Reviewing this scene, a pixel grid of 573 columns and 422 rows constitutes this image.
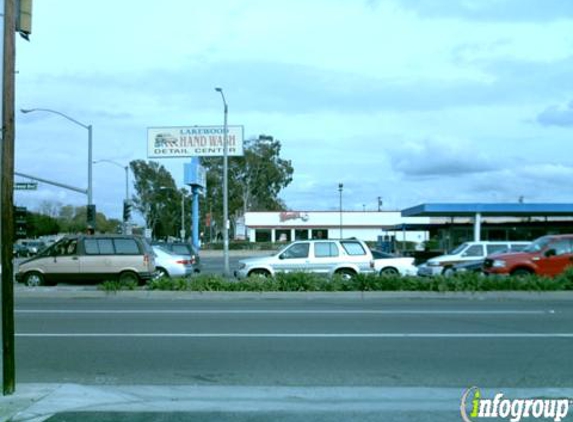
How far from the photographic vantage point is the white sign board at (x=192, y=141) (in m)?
44.1

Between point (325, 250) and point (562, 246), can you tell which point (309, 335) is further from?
point (562, 246)

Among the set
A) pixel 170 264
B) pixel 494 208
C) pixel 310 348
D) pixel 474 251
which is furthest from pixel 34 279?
pixel 494 208

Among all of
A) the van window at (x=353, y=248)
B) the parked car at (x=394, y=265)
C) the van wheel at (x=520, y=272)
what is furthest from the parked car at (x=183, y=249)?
the van wheel at (x=520, y=272)

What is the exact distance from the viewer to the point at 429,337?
1116 centimetres

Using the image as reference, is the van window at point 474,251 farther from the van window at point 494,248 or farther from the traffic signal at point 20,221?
the traffic signal at point 20,221

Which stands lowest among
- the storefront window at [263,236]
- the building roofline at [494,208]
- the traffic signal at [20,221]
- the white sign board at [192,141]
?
the traffic signal at [20,221]

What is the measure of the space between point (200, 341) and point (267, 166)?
235 feet

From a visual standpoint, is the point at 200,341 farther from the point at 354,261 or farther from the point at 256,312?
the point at 354,261

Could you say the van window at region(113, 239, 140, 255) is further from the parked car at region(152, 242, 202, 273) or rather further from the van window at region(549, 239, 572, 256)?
the van window at region(549, 239, 572, 256)

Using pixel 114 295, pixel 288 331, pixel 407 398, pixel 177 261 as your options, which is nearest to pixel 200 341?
pixel 288 331

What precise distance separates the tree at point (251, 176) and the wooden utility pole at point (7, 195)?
236ft

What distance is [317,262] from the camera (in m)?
22.1

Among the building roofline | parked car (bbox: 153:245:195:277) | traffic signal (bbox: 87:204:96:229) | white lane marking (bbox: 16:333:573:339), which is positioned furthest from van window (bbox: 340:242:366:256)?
the building roofline

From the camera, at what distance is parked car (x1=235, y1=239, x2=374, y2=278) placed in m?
22.0
